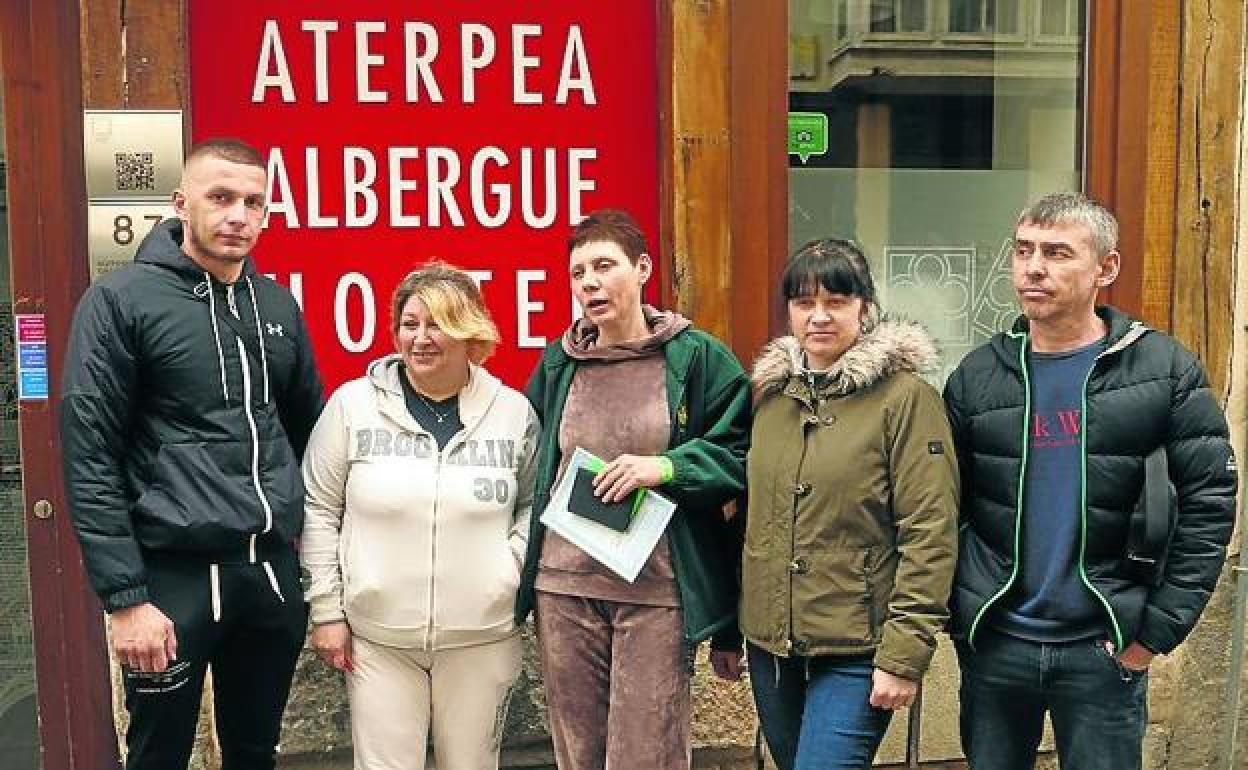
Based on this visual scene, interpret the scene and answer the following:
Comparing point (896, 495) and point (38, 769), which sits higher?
point (896, 495)

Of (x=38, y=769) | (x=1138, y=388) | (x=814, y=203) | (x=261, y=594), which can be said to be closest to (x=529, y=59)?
(x=814, y=203)

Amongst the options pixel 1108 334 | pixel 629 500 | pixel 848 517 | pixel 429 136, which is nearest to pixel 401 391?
pixel 629 500

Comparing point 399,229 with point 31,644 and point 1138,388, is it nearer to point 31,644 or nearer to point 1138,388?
point 31,644

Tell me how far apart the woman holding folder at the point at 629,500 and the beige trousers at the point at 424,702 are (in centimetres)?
16

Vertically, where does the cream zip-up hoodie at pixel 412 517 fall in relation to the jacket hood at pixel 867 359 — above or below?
below

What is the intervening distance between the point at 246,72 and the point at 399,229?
0.71 m

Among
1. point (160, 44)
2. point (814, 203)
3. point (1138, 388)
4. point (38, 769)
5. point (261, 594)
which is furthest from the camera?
point (814, 203)

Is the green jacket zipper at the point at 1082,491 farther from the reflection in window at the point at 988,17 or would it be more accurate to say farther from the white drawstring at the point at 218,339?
the reflection in window at the point at 988,17

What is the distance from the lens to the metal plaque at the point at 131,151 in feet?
12.3

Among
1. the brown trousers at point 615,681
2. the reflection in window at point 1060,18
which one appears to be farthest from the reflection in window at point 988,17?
the brown trousers at point 615,681

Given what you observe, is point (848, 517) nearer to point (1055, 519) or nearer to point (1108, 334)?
point (1055, 519)

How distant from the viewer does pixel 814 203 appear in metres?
4.33

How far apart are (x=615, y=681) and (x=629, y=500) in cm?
45

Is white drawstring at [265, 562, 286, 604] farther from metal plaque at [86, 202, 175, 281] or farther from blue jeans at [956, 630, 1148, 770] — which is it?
blue jeans at [956, 630, 1148, 770]
